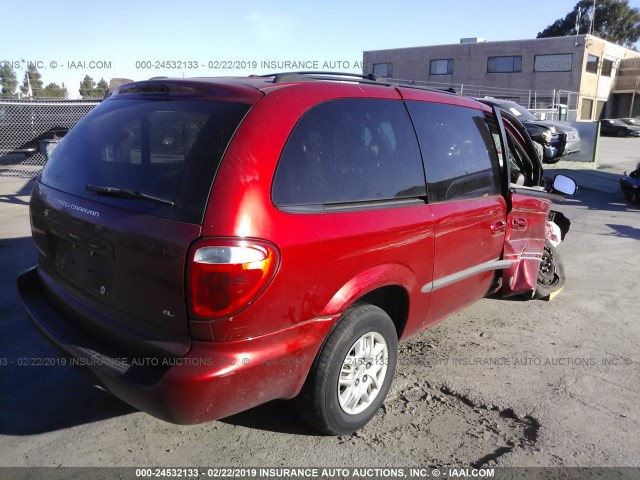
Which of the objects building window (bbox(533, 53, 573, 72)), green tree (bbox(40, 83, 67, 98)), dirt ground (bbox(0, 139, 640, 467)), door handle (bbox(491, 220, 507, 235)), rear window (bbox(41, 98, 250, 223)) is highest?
building window (bbox(533, 53, 573, 72))

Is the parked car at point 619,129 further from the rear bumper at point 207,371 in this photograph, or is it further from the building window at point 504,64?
the rear bumper at point 207,371

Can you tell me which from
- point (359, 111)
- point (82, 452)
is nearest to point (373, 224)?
point (359, 111)

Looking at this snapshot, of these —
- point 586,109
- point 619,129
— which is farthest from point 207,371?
point 586,109

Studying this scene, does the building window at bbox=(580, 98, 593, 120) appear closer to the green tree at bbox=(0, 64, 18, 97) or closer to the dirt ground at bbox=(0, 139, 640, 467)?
the green tree at bbox=(0, 64, 18, 97)

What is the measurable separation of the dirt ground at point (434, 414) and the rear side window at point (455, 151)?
50.9 inches

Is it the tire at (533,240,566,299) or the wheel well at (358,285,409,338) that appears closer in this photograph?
the wheel well at (358,285,409,338)

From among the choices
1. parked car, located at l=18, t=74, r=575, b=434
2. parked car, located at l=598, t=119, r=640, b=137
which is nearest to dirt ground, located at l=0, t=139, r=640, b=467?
parked car, located at l=18, t=74, r=575, b=434

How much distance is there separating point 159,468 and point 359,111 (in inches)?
86.5

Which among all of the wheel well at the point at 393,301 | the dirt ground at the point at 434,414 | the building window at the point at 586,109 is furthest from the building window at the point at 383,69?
the wheel well at the point at 393,301

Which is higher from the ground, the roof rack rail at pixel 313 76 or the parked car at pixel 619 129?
the roof rack rail at pixel 313 76

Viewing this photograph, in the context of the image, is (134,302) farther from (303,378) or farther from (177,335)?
(303,378)

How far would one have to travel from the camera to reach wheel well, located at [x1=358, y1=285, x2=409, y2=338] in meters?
→ 3.04

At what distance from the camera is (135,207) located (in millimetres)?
2426

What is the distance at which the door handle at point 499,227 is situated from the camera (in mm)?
3873
